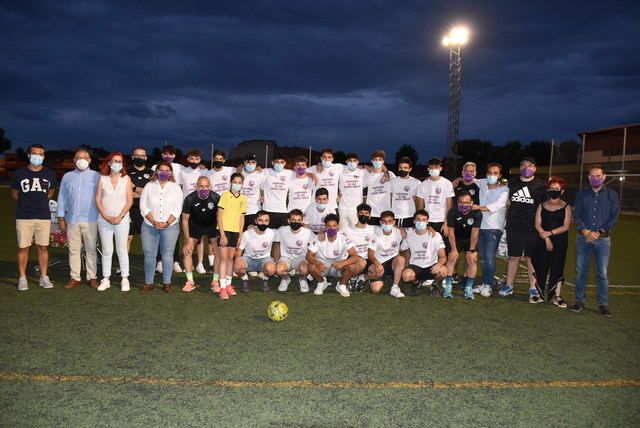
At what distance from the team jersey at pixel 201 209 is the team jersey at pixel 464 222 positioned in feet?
13.2

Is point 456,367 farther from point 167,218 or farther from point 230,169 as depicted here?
point 230,169

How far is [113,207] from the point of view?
8.23 metres

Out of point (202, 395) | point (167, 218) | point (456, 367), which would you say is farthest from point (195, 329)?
point (456, 367)

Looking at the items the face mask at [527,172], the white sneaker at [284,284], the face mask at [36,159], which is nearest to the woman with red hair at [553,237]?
the face mask at [527,172]

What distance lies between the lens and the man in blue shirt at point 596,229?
24.8ft

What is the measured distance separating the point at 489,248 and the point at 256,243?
3966mm

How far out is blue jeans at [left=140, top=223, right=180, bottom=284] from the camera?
325 inches

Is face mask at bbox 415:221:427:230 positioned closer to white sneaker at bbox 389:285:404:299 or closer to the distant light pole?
white sneaker at bbox 389:285:404:299

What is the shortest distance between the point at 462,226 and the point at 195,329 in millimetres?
4739

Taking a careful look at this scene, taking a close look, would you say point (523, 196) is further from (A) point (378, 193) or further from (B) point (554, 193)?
(A) point (378, 193)

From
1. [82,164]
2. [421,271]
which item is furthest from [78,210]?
[421,271]

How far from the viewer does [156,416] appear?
4.12 meters

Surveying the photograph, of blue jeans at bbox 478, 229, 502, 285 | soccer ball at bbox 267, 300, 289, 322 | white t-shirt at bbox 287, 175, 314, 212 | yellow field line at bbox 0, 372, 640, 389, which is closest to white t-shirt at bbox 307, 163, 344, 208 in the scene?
white t-shirt at bbox 287, 175, 314, 212

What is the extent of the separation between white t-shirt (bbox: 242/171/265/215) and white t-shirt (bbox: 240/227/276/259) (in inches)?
38.2
